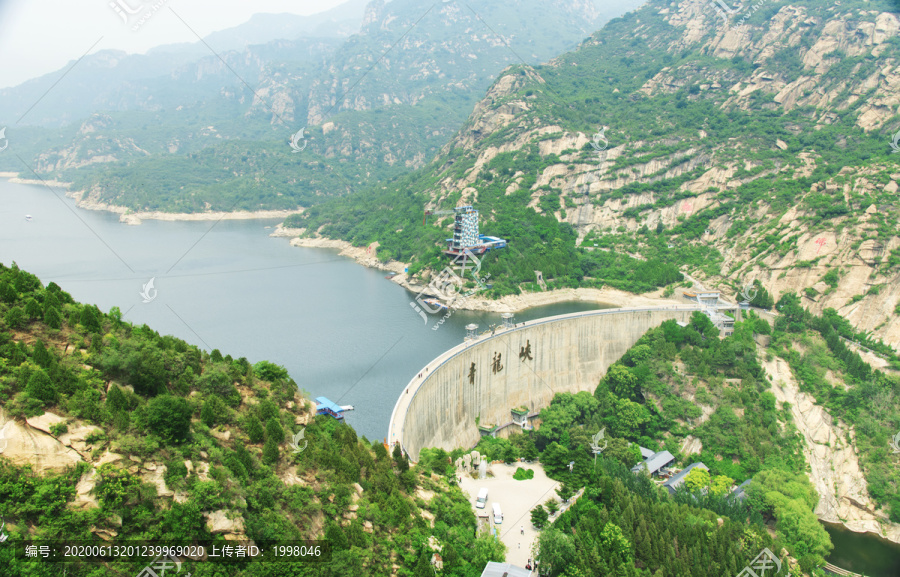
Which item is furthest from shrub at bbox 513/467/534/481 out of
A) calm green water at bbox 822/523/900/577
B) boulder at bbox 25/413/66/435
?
boulder at bbox 25/413/66/435

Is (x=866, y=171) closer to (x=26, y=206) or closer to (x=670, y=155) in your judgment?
(x=670, y=155)

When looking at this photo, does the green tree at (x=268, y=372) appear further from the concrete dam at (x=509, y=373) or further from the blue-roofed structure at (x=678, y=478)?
the blue-roofed structure at (x=678, y=478)

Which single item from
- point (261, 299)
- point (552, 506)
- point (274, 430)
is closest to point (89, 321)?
point (274, 430)

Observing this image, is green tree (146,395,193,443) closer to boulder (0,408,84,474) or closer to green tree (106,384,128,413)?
green tree (106,384,128,413)

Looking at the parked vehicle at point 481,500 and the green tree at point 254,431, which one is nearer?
the green tree at point 254,431

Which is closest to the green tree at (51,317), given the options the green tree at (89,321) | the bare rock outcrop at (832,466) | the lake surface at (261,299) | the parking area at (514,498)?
the green tree at (89,321)

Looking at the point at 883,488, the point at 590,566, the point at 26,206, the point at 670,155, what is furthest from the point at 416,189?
the point at 590,566
